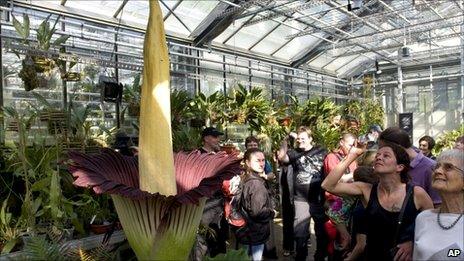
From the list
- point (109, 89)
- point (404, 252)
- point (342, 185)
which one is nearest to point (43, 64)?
point (109, 89)

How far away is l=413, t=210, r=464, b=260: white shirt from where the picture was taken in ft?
4.79

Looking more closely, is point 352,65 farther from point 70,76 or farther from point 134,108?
point 70,76

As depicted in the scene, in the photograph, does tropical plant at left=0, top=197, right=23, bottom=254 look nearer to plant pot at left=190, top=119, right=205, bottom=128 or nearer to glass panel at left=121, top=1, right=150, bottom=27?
plant pot at left=190, top=119, right=205, bottom=128

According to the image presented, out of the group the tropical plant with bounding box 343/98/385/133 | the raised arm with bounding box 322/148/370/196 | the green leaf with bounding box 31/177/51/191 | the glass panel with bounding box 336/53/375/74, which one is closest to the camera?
the raised arm with bounding box 322/148/370/196

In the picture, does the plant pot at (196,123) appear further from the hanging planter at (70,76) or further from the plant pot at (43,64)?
the plant pot at (43,64)

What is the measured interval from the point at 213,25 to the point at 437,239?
5664 mm

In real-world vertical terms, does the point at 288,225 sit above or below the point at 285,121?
below

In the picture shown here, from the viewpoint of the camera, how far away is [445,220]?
1.52 m

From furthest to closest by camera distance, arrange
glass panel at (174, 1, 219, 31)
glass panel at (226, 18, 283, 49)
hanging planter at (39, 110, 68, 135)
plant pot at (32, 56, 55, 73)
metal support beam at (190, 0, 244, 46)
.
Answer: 1. glass panel at (226, 18, 283, 49)
2. metal support beam at (190, 0, 244, 46)
3. glass panel at (174, 1, 219, 31)
4. plant pot at (32, 56, 55, 73)
5. hanging planter at (39, 110, 68, 135)

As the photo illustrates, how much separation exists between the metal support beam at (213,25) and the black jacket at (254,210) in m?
3.86

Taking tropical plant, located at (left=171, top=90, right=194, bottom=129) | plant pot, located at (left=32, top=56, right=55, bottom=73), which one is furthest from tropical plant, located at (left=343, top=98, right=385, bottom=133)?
plant pot, located at (left=32, top=56, right=55, bottom=73)

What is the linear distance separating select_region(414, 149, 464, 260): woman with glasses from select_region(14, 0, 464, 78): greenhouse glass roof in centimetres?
393

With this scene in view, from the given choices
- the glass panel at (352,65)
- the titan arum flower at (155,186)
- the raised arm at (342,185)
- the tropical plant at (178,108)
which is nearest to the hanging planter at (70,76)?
the tropical plant at (178,108)

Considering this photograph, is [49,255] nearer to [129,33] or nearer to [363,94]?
[129,33]
